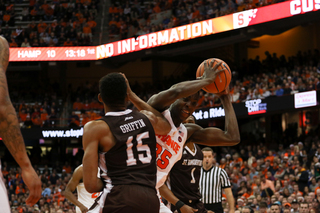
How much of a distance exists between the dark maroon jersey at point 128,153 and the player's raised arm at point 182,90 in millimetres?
838

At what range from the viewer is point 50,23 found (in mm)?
24250

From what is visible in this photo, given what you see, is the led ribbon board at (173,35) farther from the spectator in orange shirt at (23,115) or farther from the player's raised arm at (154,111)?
the player's raised arm at (154,111)

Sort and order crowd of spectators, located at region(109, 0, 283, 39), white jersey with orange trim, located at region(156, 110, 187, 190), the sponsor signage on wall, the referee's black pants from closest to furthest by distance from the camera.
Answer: white jersey with orange trim, located at region(156, 110, 187, 190) → the referee's black pants → the sponsor signage on wall → crowd of spectators, located at region(109, 0, 283, 39)

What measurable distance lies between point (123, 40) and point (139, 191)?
19.2m

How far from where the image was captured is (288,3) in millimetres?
16375

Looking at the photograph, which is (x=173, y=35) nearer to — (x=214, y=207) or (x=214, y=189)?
(x=214, y=189)

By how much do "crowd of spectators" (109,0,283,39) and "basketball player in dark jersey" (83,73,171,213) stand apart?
1531cm

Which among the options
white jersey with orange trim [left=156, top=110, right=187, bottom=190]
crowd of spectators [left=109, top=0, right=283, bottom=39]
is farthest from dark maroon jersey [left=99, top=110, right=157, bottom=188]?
crowd of spectators [left=109, top=0, right=283, bottom=39]

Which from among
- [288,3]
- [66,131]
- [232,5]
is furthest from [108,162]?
[66,131]

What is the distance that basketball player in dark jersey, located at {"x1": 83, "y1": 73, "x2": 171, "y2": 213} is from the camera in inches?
117

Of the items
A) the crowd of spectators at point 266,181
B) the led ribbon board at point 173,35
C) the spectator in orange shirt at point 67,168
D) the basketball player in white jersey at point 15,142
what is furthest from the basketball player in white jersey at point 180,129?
Answer: the spectator in orange shirt at point 67,168

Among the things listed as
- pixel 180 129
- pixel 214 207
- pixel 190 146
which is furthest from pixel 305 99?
pixel 180 129

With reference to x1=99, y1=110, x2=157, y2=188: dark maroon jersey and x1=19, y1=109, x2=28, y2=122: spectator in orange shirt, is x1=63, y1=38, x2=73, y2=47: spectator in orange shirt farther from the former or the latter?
x1=99, y1=110, x2=157, y2=188: dark maroon jersey

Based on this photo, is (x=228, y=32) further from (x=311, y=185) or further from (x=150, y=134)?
(x=150, y=134)
